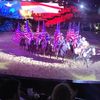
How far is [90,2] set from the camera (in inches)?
106

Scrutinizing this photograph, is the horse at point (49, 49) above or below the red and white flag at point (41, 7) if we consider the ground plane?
below

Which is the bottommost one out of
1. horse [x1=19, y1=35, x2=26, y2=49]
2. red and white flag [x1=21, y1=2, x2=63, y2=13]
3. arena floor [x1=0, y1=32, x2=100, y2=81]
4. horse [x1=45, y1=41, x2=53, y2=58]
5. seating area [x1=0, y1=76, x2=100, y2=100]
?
seating area [x1=0, y1=76, x2=100, y2=100]

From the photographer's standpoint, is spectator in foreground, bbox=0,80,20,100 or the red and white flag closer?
spectator in foreground, bbox=0,80,20,100

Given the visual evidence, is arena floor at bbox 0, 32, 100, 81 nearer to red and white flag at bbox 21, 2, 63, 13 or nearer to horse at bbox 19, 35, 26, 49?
horse at bbox 19, 35, 26, 49

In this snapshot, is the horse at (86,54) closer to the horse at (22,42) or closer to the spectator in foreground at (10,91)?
the horse at (22,42)

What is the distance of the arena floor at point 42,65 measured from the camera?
9.02 ft

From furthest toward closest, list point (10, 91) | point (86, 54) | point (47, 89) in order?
point (47, 89) < point (86, 54) < point (10, 91)

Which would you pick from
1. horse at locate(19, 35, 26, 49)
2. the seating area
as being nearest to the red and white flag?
horse at locate(19, 35, 26, 49)

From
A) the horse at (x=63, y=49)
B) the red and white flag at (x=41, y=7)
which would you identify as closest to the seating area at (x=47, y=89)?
the horse at (x=63, y=49)

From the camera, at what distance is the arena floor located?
9.02 ft

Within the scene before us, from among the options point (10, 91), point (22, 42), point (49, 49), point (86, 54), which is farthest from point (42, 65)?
point (10, 91)

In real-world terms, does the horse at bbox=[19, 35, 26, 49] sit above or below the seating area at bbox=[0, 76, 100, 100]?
above

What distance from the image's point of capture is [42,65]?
9.27ft

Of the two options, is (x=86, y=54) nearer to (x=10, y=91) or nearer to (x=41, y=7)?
(x=41, y=7)
